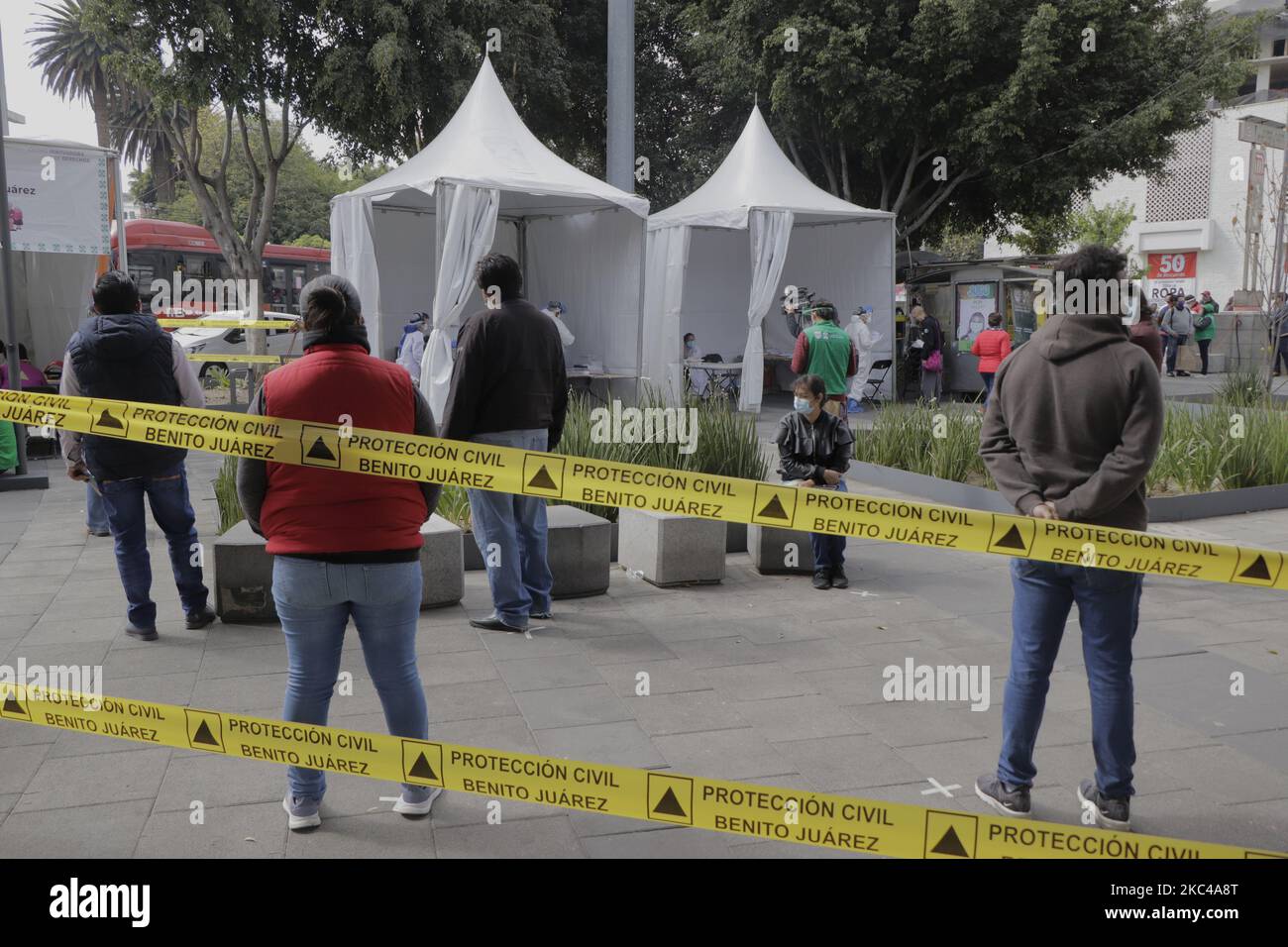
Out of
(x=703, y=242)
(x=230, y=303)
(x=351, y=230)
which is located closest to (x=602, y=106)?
(x=703, y=242)

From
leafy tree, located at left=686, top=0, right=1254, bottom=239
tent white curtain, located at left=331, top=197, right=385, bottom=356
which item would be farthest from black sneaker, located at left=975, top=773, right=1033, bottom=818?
leafy tree, located at left=686, top=0, right=1254, bottom=239

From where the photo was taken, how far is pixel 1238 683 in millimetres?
4961

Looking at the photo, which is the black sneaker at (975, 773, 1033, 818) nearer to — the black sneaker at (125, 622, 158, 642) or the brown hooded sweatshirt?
the brown hooded sweatshirt

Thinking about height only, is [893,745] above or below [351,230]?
below

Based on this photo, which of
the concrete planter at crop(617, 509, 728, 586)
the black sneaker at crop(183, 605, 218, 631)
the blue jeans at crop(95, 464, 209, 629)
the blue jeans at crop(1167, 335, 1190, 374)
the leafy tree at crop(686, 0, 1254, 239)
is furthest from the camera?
the blue jeans at crop(1167, 335, 1190, 374)

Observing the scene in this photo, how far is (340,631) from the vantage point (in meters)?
3.38

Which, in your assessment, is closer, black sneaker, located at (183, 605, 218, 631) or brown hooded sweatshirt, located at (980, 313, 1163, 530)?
brown hooded sweatshirt, located at (980, 313, 1163, 530)

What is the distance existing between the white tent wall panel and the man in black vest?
9397mm

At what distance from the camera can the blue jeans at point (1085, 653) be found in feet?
11.1

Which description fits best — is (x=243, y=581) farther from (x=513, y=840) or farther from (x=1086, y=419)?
(x=1086, y=419)

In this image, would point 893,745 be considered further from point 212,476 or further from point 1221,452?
point 212,476

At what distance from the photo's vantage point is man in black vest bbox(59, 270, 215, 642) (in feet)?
17.6

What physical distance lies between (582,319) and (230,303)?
38.1 ft

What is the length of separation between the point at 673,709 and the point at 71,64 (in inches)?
2209
